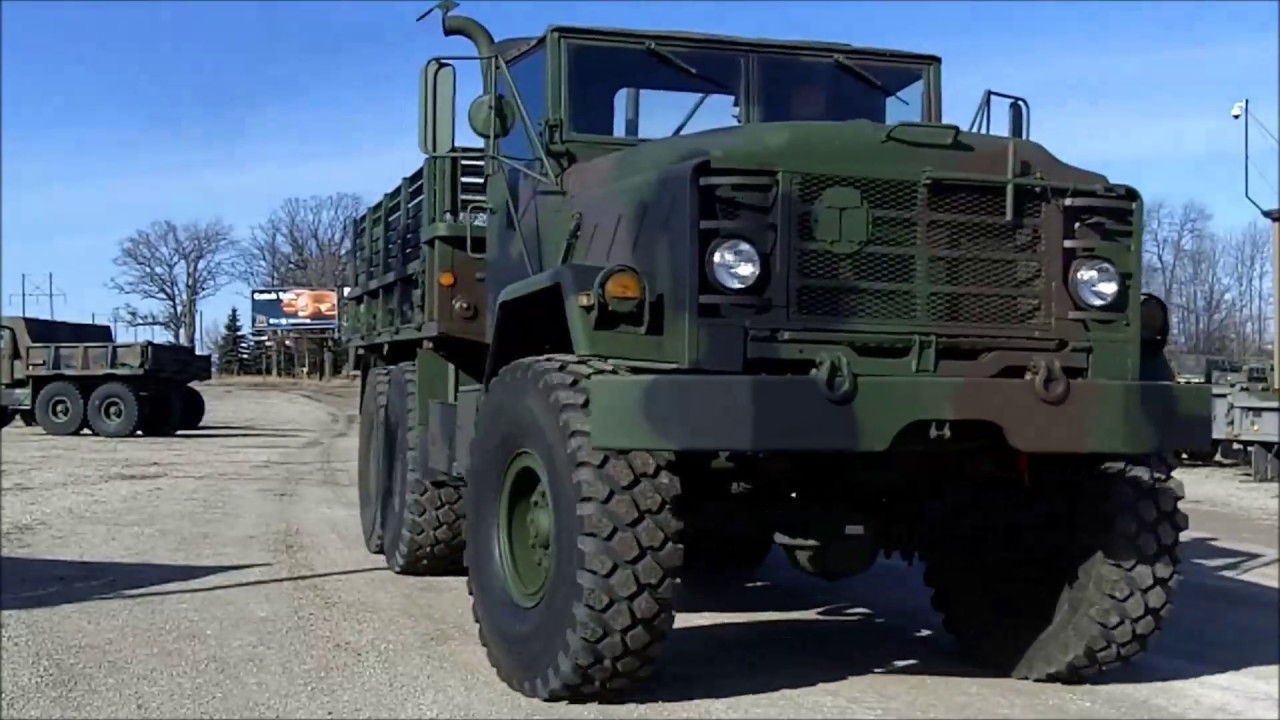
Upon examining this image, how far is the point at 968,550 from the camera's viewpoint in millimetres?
5977

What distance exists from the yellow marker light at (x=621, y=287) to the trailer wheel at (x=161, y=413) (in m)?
23.4

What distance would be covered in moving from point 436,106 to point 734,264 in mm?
1846

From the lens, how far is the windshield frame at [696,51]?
250 inches

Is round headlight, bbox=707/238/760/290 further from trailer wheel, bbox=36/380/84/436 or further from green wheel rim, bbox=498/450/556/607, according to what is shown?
trailer wheel, bbox=36/380/84/436

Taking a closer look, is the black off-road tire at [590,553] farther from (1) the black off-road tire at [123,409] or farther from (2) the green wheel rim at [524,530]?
(1) the black off-road tire at [123,409]

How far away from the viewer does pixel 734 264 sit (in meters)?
4.96

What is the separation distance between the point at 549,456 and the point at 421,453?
3.53 metres

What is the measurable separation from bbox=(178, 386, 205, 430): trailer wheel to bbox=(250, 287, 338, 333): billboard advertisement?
136 feet

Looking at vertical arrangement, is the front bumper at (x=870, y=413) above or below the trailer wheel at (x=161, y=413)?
above

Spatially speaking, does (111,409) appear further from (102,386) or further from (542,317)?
(542,317)

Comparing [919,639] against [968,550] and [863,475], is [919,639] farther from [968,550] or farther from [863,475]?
[863,475]

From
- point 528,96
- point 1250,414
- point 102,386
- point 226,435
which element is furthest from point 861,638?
point 102,386

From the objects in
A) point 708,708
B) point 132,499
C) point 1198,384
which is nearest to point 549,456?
point 708,708

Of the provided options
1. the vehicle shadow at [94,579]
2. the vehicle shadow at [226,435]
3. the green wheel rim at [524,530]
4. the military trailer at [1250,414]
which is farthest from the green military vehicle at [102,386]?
the green wheel rim at [524,530]
